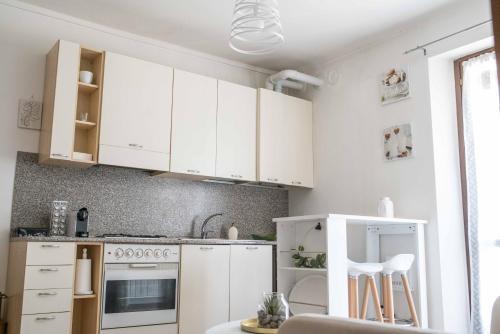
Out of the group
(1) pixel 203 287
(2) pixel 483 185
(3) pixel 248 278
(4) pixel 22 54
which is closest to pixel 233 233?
(3) pixel 248 278

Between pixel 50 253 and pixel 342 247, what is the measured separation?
1.97 m

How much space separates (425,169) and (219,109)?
190 centimetres

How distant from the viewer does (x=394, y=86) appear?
4.33 m

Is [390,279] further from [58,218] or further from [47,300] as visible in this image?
[58,218]

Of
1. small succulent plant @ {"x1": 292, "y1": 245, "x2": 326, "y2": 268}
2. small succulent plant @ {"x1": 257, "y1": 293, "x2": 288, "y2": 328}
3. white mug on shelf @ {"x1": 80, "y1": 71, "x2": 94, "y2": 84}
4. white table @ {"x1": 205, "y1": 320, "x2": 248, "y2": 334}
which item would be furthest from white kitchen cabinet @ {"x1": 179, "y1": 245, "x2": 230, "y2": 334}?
small succulent plant @ {"x1": 257, "y1": 293, "x2": 288, "y2": 328}

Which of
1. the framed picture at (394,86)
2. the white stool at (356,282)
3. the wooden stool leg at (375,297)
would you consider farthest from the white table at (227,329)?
the framed picture at (394,86)

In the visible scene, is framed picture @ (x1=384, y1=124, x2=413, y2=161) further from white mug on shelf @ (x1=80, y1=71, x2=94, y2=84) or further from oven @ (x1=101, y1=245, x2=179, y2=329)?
white mug on shelf @ (x1=80, y1=71, x2=94, y2=84)

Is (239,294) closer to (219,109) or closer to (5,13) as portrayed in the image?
(219,109)

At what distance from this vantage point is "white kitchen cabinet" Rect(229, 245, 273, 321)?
13.3 ft

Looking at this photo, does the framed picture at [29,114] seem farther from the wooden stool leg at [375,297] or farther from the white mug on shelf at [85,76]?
the wooden stool leg at [375,297]

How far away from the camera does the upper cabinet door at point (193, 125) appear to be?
4.20 meters

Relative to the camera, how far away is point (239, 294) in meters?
4.09

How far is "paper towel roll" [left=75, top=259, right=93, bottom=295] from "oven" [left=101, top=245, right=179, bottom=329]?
0.37 ft

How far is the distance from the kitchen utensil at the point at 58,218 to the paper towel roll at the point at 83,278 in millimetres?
433
